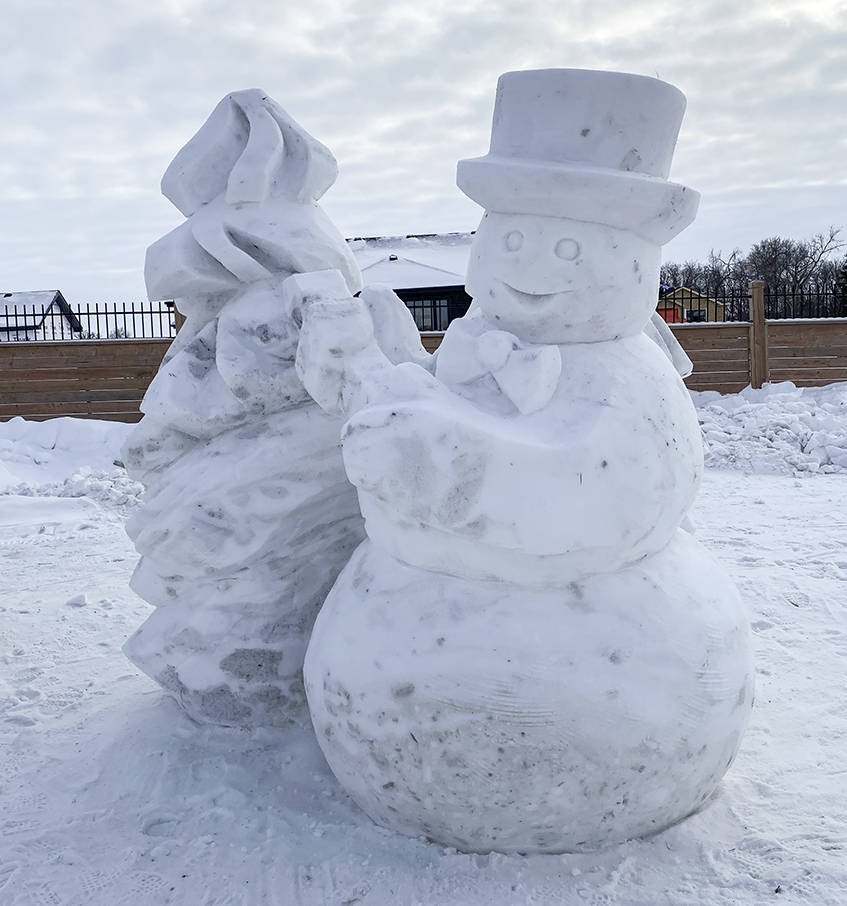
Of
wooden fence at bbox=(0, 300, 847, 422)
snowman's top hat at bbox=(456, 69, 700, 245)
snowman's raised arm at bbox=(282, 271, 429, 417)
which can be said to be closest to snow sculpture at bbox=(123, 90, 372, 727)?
snowman's raised arm at bbox=(282, 271, 429, 417)

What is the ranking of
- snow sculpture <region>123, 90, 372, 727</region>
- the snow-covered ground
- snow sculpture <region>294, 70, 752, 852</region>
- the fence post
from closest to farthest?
snow sculpture <region>294, 70, 752, 852</region>, the snow-covered ground, snow sculpture <region>123, 90, 372, 727</region>, the fence post

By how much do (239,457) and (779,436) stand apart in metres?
6.65

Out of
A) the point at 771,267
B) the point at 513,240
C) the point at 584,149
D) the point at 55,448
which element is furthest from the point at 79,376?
the point at 771,267

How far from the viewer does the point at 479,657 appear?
5.71 ft

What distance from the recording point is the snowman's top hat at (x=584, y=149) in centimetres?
175

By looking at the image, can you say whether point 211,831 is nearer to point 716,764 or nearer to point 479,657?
point 479,657

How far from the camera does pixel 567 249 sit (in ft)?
5.95

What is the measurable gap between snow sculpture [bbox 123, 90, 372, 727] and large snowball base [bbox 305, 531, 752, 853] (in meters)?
0.46

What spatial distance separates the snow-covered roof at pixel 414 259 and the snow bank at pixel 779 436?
5.85 metres

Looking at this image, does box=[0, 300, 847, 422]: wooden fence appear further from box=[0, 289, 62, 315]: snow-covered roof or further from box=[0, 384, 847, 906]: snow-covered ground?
box=[0, 289, 62, 315]: snow-covered roof

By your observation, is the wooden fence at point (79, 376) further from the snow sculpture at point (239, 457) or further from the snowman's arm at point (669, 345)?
the snowman's arm at point (669, 345)

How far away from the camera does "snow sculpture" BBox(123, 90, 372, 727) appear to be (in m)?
2.28

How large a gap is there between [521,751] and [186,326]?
1586 millimetres

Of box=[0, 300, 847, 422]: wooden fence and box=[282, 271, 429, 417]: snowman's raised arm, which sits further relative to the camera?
box=[0, 300, 847, 422]: wooden fence
